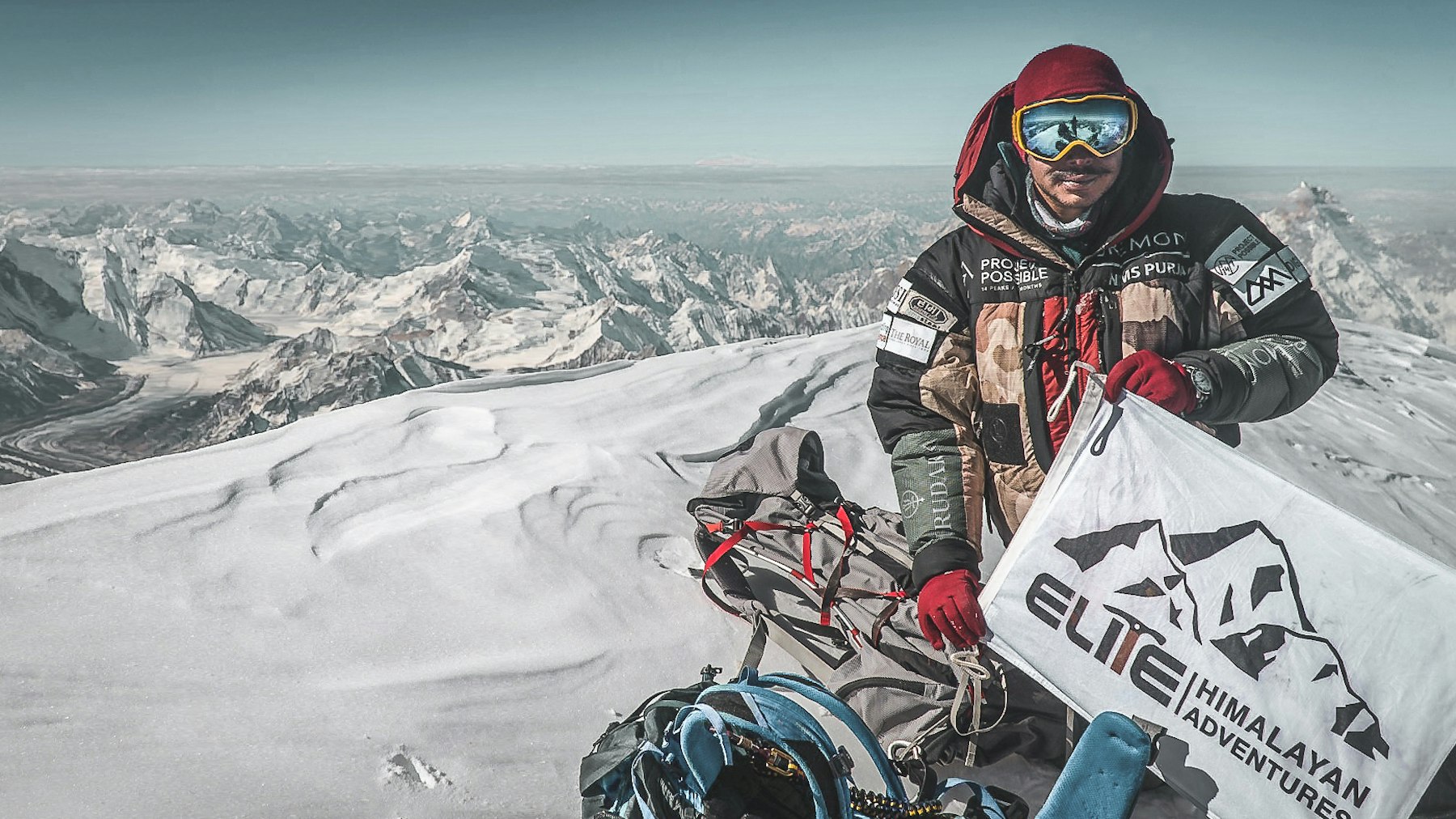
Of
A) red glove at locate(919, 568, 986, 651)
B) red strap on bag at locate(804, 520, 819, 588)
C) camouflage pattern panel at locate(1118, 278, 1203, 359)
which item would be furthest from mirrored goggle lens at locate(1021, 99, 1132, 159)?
red strap on bag at locate(804, 520, 819, 588)

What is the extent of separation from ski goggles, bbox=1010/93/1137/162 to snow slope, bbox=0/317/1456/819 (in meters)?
1.85

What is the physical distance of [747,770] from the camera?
1512mm

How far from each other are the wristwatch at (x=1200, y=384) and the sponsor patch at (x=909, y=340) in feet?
2.07

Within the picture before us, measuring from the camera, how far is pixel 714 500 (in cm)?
317

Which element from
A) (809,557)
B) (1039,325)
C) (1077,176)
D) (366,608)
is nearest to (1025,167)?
(1077,176)

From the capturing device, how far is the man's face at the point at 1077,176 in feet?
6.45

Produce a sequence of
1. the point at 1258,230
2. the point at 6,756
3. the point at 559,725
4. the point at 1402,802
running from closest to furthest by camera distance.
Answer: the point at 1402,802
the point at 6,756
the point at 1258,230
the point at 559,725

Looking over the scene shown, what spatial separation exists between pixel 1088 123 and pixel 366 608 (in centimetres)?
261

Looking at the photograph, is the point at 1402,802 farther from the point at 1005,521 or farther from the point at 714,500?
the point at 714,500

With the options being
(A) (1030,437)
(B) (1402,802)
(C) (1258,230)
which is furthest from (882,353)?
(B) (1402,802)

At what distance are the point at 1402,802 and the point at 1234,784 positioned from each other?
0.28 metres

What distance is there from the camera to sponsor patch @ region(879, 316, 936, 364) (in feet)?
7.16

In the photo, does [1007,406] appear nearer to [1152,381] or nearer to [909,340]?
[909,340]

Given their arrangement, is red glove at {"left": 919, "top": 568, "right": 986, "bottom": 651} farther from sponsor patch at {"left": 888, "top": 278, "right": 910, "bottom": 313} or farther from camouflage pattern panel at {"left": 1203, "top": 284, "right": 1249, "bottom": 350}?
camouflage pattern panel at {"left": 1203, "top": 284, "right": 1249, "bottom": 350}
